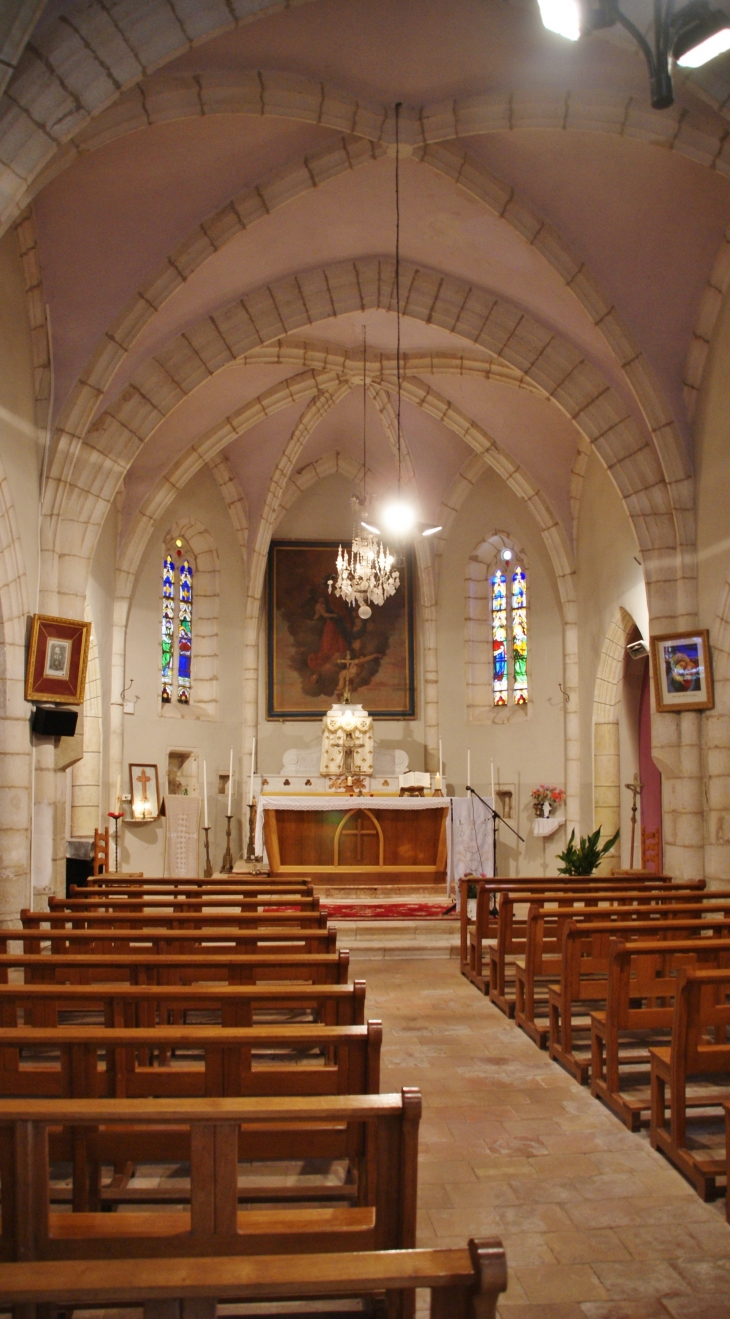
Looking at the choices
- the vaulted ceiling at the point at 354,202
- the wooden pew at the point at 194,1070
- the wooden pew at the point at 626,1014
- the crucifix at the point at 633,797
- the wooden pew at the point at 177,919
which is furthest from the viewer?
the crucifix at the point at 633,797

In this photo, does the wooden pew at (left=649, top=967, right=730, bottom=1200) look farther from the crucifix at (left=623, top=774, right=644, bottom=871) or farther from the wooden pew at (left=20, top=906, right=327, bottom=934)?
the crucifix at (left=623, top=774, right=644, bottom=871)

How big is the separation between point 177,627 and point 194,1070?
41.7ft

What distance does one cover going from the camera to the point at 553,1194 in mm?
4008

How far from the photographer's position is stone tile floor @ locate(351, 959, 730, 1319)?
3.24 metres

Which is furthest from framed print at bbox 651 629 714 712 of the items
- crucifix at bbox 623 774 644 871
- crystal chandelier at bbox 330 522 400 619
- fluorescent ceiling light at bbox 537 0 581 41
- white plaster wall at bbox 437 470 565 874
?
fluorescent ceiling light at bbox 537 0 581 41

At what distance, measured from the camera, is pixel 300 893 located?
24.9ft

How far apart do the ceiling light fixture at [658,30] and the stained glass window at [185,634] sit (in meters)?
12.0

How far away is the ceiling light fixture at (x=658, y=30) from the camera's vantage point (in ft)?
15.4

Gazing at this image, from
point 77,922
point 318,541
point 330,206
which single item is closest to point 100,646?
point 318,541

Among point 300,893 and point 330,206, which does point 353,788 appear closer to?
point 300,893

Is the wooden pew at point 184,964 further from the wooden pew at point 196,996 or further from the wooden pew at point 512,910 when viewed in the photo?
the wooden pew at point 512,910

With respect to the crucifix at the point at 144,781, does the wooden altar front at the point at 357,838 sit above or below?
below

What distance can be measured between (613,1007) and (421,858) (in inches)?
344

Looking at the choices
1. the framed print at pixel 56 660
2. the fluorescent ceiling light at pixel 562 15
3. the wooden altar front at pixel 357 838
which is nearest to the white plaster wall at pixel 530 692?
the wooden altar front at pixel 357 838
